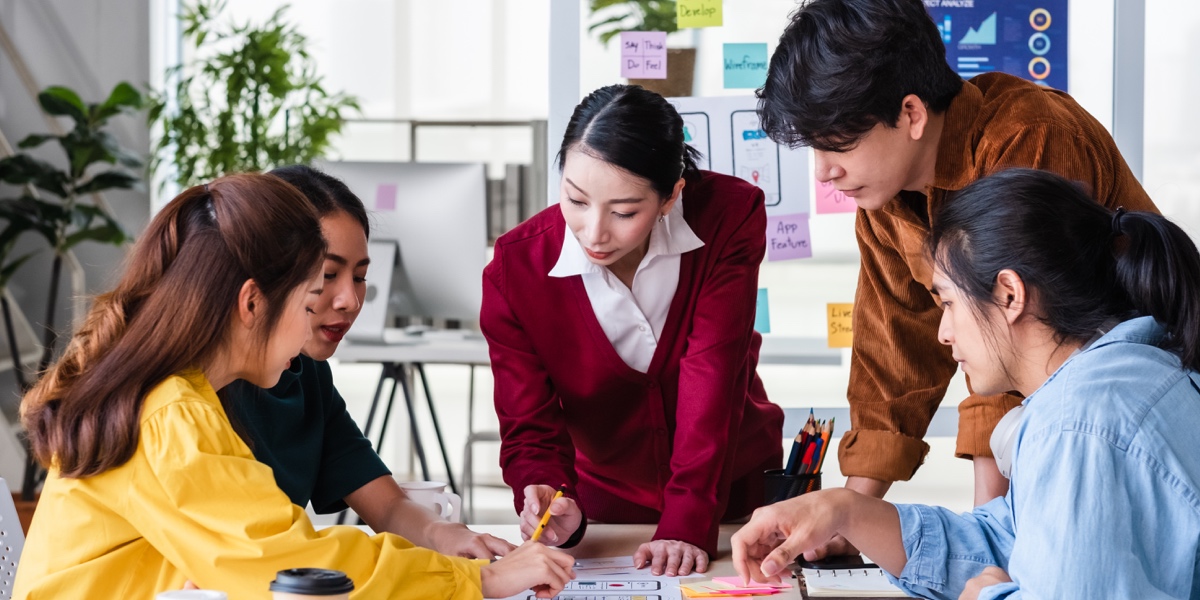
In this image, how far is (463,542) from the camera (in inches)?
54.4

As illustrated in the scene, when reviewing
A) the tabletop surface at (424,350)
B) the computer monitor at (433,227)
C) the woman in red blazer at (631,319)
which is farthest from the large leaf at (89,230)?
the woman in red blazer at (631,319)

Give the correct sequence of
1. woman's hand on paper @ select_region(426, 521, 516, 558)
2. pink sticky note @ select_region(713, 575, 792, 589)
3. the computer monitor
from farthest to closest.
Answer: the computer monitor < woman's hand on paper @ select_region(426, 521, 516, 558) < pink sticky note @ select_region(713, 575, 792, 589)

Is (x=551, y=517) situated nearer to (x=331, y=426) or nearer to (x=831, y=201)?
(x=331, y=426)

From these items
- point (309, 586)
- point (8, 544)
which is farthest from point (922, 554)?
point (8, 544)

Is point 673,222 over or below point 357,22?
below

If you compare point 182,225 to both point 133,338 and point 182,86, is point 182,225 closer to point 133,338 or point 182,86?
point 133,338

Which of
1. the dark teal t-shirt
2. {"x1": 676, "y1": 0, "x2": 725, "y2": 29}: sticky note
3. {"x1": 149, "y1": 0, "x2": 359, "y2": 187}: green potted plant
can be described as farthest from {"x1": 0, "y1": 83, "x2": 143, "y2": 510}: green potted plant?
the dark teal t-shirt

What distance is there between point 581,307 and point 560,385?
0.12 meters

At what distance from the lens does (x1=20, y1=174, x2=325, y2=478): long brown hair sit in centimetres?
103

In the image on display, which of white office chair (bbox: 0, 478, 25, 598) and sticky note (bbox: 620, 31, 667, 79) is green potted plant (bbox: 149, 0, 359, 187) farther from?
white office chair (bbox: 0, 478, 25, 598)

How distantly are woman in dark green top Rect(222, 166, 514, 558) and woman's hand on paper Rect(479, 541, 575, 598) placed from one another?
8.3 inches

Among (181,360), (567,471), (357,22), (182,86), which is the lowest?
(567,471)

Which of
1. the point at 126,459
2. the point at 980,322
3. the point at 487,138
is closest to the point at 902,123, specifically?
the point at 980,322

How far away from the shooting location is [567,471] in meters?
1.54
